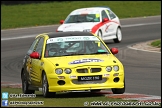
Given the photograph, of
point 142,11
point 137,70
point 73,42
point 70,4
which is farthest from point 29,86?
point 70,4

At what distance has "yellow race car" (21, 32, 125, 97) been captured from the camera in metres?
12.7

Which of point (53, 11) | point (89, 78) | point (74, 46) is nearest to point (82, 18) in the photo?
point (74, 46)

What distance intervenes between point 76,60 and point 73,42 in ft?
3.32

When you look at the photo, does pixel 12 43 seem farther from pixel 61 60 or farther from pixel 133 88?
pixel 61 60

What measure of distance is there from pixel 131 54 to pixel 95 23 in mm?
3191

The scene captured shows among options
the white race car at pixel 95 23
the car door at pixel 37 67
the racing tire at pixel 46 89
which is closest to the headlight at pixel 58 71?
the racing tire at pixel 46 89

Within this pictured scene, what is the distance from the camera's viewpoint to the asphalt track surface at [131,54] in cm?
1752

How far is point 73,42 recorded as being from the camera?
45.5 feet

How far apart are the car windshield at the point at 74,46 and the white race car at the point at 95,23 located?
39.4 feet

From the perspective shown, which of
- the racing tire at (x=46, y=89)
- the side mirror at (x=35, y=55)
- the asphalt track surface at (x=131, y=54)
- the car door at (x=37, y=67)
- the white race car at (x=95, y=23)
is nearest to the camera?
the racing tire at (x=46, y=89)

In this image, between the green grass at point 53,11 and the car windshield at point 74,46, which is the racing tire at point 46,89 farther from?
the green grass at point 53,11

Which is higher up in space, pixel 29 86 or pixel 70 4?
pixel 70 4

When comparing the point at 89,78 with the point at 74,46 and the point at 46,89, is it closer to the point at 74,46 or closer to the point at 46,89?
the point at 46,89

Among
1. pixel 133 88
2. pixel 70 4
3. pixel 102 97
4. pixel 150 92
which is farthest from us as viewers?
pixel 70 4
